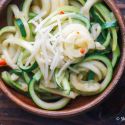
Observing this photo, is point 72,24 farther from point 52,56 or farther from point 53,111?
point 53,111

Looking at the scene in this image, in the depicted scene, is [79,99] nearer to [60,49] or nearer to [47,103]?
[47,103]

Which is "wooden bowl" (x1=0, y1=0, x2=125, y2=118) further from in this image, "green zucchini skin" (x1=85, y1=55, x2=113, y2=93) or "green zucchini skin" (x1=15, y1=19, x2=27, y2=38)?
"green zucchini skin" (x1=15, y1=19, x2=27, y2=38)

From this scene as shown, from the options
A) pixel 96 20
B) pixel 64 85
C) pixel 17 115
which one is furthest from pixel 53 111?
pixel 96 20

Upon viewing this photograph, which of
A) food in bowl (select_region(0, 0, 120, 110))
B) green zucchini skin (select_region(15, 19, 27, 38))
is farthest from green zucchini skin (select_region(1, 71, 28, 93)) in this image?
green zucchini skin (select_region(15, 19, 27, 38))

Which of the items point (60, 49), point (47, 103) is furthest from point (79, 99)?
point (60, 49)

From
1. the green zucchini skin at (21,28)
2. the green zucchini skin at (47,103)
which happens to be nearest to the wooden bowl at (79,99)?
the green zucchini skin at (47,103)

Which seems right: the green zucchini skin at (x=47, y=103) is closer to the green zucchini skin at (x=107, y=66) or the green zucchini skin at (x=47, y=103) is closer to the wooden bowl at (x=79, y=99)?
the wooden bowl at (x=79, y=99)
